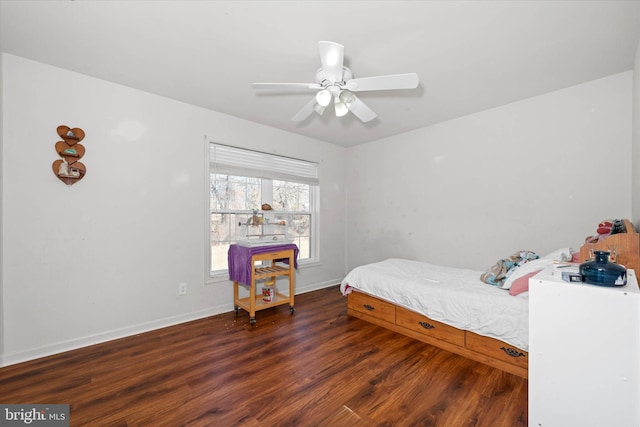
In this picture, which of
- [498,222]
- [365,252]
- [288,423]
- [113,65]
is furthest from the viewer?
[365,252]

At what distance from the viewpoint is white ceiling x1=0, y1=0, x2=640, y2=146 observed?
5.33 feet

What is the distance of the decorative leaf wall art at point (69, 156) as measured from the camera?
7.42 feet

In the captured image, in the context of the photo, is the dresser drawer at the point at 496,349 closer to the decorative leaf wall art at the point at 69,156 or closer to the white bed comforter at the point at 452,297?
the white bed comforter at the point at 452,297

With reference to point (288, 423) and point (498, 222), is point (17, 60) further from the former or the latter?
point (498, 222)

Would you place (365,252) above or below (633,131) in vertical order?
below

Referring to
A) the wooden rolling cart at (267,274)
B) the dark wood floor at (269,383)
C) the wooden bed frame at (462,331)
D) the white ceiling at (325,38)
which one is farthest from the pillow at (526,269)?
the wooden rolling cart at (267,274)

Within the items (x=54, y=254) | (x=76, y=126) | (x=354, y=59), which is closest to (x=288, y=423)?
(x=54, y=254)

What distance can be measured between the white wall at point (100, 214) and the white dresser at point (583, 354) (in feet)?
9.76

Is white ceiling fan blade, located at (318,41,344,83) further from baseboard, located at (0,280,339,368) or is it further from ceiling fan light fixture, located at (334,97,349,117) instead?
baseboard, located at (0,280,339,368)

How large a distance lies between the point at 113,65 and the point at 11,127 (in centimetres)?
90

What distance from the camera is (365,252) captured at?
4445 mm

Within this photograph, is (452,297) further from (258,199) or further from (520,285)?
(258,199)

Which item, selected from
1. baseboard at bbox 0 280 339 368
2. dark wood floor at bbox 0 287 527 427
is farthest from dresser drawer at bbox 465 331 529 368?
→ baseboard at bbox 0 280 339 368

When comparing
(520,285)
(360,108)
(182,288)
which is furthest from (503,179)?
(182,288)
